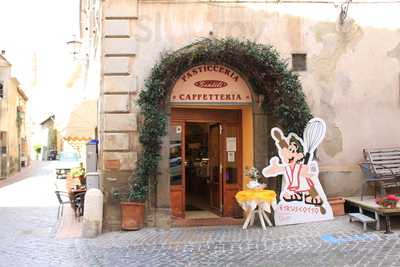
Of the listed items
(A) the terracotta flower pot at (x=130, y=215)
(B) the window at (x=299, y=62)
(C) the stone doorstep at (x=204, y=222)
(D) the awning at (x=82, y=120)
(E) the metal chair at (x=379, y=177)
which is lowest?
(C) the stone doorstep at (x=204, y=222)

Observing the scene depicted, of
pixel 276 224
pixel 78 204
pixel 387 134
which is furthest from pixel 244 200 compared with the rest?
pixel 78 204

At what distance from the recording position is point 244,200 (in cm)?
923

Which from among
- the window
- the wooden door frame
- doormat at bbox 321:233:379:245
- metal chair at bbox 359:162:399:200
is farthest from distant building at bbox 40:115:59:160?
doormat at bbox 321:233:379:245

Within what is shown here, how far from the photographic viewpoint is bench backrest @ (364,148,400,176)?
388 inches

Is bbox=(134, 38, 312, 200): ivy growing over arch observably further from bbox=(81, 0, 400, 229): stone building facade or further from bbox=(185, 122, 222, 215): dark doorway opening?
bbox=(185, 122, 222, 215): dark doorway opening

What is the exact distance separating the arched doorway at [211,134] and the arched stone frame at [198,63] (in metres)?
0.36

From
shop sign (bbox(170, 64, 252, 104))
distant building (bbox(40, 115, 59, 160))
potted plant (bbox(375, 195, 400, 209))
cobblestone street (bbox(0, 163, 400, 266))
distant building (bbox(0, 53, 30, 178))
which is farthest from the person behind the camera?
distant building (bbox(40, 115, 59, 160))

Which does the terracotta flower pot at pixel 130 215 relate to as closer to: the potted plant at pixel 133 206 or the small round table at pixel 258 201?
the potted plant at pixel 133 206

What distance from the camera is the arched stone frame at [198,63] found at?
30.7 feet

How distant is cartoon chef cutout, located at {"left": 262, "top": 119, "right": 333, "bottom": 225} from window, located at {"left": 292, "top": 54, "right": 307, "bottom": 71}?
4.12ft

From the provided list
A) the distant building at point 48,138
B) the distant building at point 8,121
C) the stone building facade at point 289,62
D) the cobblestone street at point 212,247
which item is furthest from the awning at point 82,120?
the distant building at point 48,138

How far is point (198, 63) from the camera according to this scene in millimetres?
9922

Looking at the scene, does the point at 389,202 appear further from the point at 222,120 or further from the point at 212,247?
the point at 222,120

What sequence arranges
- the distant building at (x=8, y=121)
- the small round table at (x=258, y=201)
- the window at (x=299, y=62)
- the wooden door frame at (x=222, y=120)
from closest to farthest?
the small round table at (x=258, y=201) → the window at (x=299, y=62) → the wooden door frame at (x=222, y=120) → the distant building at (x=8, y=121)
